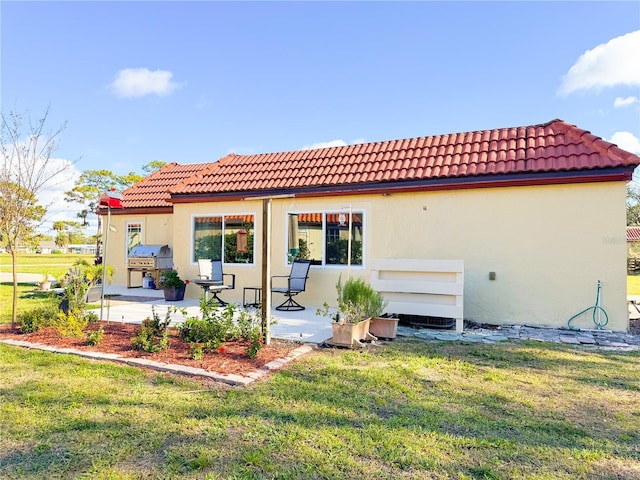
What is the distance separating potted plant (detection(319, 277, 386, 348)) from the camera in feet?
18.2

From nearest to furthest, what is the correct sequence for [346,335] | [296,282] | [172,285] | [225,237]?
[346,335] → [296,282] → [172,285] → [225,237]

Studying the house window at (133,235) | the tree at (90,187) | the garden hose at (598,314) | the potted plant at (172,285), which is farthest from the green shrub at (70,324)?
the tree at (90,187)

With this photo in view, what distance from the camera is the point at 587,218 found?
7098mm

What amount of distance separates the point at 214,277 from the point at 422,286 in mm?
5436

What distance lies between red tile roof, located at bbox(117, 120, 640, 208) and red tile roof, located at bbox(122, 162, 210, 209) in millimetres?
3006

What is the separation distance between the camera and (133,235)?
13.8 metres

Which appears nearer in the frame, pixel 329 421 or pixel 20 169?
pixel 329 421

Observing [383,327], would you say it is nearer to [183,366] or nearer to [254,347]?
[254,347]

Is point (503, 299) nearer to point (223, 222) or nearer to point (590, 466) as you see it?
point (590, 466)

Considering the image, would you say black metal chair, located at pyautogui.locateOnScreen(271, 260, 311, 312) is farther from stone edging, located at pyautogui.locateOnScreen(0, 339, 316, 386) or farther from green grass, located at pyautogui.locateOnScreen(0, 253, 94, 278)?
green grass, located at pyautogui.locateOnScreen(0, 253, 94, 278)

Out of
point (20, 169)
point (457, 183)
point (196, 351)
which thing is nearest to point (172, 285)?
point (20, 169)

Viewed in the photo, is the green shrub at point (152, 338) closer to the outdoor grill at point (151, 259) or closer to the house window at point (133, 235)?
the outdoor grill at point (151, 259)

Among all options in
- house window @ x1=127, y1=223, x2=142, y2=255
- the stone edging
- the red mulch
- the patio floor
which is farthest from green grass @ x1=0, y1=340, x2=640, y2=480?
house window @ x1=127, y1=223, x2=142, y2=255

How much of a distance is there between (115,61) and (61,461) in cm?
1227
